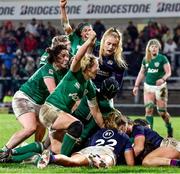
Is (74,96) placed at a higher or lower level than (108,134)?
higher

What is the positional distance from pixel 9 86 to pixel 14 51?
144 cm

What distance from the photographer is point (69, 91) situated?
10648mm

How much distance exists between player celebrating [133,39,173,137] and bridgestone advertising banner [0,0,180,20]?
903 centimetres

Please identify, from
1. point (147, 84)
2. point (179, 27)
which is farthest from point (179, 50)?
point (147, 84)

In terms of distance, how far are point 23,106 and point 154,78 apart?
26.3ft

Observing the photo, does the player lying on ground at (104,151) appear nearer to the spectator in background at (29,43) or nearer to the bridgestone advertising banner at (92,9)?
the bridgestone advertising banner at (92,9)

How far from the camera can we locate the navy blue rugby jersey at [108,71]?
12.5m

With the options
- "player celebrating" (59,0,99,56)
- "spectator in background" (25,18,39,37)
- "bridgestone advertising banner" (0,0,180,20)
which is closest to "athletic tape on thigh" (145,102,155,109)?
"player celebrating" (59,0,99,56)

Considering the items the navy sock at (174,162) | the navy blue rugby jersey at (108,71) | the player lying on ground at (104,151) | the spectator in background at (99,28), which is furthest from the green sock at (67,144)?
the spectator in background at (99,28)

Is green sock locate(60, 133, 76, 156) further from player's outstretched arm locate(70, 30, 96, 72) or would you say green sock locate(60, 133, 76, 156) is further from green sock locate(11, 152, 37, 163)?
player's outstretched arm locate(70, 30, 96, 72)

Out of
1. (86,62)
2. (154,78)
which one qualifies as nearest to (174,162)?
(86,62)

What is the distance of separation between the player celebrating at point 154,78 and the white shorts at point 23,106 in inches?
272

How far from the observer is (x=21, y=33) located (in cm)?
2898

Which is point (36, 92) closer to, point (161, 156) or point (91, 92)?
point (91, 92)
